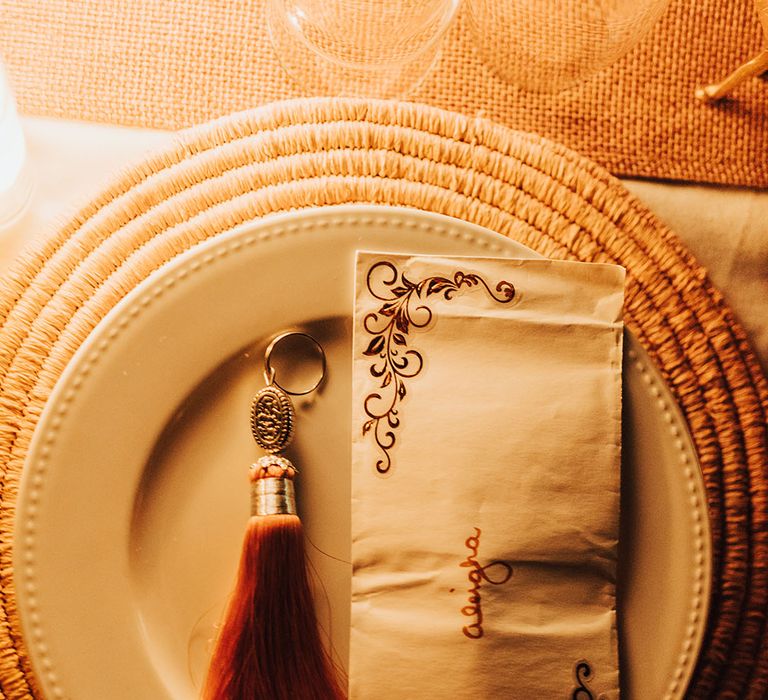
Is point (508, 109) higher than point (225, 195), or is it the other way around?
point (508, 109)

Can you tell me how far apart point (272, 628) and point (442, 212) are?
284 millimetres

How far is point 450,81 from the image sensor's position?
1.82ft

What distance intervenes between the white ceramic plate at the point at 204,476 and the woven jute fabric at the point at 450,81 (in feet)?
0.60

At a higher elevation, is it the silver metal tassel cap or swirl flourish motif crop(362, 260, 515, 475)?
swirl flourish motif crop(362, 260, 515, 475)

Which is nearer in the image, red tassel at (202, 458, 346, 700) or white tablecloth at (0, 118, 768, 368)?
red tassel at (202, 458, 346, 700)

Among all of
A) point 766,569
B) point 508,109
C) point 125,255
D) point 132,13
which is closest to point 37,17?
point 132,13

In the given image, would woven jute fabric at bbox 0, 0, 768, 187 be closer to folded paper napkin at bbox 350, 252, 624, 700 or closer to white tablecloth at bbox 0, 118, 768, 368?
white tablecloth at bbox 0, 118, 768, 368

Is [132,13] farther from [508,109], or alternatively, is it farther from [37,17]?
[508,109]

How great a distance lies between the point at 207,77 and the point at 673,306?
38 cm

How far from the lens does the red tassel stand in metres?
0.42

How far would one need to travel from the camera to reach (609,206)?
48cm

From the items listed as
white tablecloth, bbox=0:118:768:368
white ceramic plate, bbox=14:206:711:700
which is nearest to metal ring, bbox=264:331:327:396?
white ceramic plate, bbox=14:206:711:700

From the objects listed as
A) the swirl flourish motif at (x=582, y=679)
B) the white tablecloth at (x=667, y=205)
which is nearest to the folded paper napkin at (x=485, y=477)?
the swirl flourish motif at (x=582, y=679)

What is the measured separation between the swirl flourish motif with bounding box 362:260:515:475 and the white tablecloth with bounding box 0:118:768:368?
0.22 m
